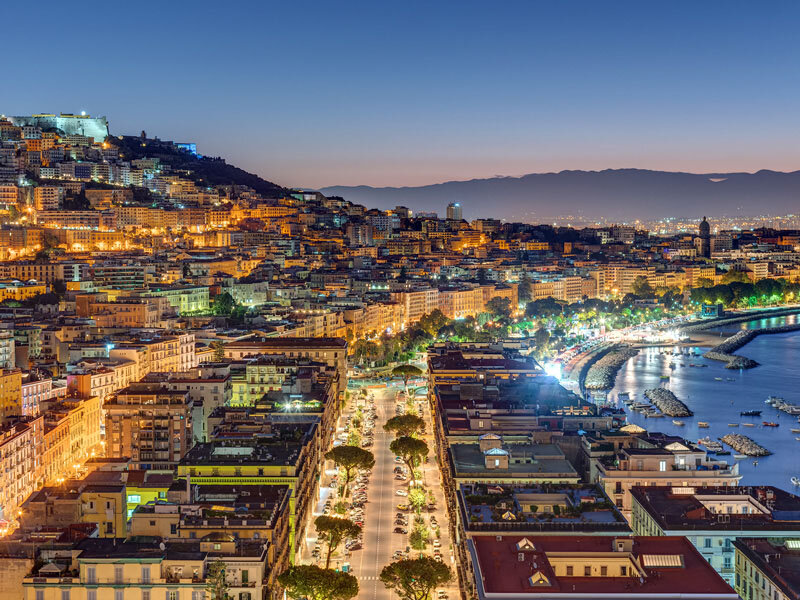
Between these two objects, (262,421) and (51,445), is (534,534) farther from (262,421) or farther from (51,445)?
(51,445)

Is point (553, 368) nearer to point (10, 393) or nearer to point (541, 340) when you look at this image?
point (541, 340)

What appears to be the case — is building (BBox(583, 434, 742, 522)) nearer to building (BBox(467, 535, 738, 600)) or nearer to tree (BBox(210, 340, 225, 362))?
building (BBox(467, 535, 738, 600))

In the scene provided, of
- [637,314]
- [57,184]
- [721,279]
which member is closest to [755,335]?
[637,314]

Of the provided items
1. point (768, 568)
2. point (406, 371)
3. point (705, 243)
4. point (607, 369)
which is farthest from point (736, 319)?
point (768, 568)

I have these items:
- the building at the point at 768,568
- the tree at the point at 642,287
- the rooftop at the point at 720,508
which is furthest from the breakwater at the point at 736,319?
the building at the point at 768,568

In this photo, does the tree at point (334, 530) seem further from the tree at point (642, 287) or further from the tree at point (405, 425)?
the tree at point (642, 287)

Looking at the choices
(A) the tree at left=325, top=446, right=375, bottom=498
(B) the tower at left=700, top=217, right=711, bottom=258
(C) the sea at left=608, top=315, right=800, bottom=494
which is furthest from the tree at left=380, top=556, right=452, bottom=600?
(B) the tower at left=700, top=217, right=711, bottom=258
